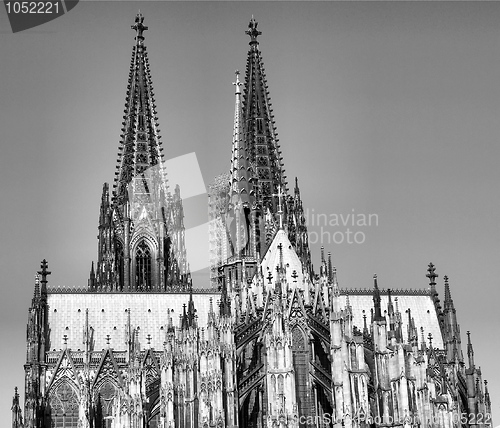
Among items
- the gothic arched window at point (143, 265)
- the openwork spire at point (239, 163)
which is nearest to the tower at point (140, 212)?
the gothic arched window at point (143, 265)

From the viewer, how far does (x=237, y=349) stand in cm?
6316

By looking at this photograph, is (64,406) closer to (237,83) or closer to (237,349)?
(237,349)

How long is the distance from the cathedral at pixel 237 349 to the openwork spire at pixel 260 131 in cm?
842

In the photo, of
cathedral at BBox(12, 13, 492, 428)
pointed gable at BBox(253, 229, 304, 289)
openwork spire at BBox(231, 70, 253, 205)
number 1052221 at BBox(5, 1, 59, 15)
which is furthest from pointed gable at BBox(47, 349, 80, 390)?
number 1052221 at BBox(5, 1, 59, 15)

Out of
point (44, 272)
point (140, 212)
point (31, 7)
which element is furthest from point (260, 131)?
point (31, 7)

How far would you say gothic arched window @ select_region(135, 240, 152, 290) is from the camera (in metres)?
83.6

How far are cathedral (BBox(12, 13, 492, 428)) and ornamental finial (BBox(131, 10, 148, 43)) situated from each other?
13894mm

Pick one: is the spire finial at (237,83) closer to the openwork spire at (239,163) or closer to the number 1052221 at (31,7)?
the openwork spire at (239,163)

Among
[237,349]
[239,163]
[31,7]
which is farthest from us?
[239,163]

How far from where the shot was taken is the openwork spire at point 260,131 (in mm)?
93438

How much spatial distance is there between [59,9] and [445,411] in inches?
1381

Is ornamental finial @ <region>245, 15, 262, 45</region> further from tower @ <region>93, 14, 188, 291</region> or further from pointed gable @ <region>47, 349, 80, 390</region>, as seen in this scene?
pointed gable @ <region>47, 349, 80, 390</region>

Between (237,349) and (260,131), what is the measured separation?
3464cm

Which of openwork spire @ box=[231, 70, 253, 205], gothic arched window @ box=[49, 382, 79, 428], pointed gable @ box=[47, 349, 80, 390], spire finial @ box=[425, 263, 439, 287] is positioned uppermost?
openwork spire @ box=[231, 70, 253, 205]
